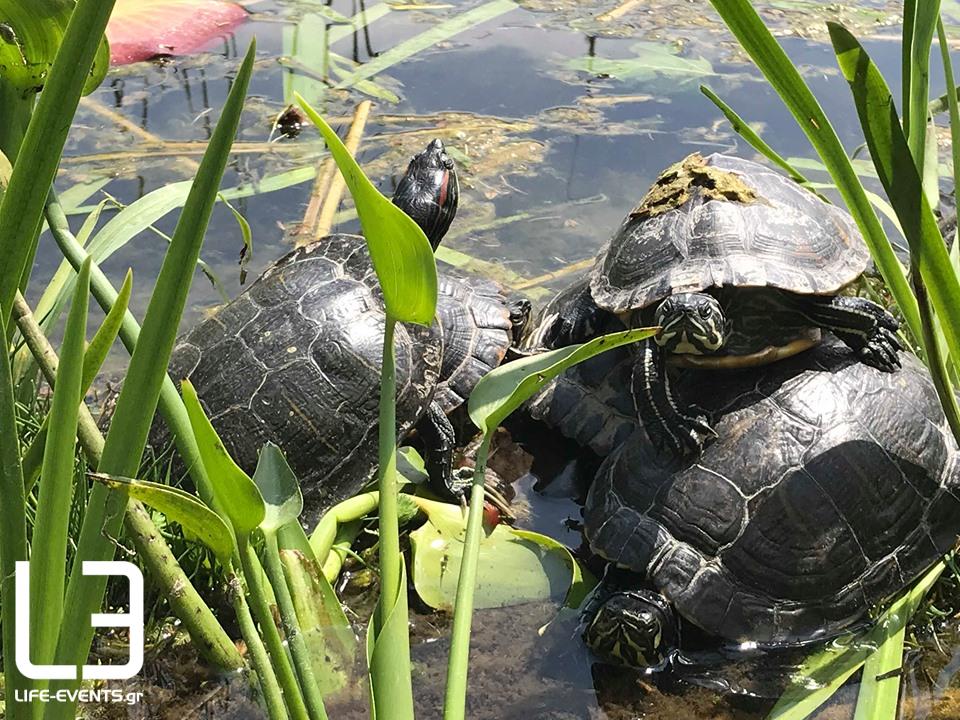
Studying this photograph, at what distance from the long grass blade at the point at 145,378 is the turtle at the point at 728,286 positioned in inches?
69.0

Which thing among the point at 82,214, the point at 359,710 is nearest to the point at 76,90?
the point at 359,710

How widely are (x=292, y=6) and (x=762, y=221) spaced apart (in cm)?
411

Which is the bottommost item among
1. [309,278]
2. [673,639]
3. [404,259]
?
[673,639]

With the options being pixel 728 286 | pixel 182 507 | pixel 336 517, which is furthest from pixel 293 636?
pixel 728 286

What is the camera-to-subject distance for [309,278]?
9.82ft

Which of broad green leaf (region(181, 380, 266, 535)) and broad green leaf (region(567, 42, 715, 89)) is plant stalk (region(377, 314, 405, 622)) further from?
broad green leaf (region(567, 42, 715, 89))

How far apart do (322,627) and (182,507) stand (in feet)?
3.93

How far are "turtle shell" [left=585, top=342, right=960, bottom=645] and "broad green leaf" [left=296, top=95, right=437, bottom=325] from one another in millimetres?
1451

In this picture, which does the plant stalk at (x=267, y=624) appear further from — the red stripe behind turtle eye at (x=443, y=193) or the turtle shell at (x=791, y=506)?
the red stripe behind turtle eye at (x=443, y=193)

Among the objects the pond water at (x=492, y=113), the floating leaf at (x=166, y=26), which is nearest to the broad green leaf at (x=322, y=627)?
the pond water at (x=492, y=113)

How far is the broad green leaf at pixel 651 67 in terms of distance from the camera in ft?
17.2

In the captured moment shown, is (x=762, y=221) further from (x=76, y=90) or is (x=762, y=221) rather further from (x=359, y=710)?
(x=76, y=90)

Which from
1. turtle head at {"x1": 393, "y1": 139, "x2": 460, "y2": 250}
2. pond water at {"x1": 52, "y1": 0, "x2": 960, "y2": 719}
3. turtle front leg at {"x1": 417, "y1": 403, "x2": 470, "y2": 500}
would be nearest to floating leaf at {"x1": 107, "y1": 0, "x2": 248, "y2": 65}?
pond water at {"x1": 52, "y1": 0, "x2": 960, "y2": 719}

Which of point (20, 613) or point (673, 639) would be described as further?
point (673, 639)
